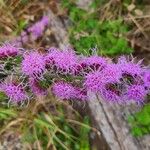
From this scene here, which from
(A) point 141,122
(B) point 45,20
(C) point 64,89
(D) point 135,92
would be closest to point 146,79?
(D) point 135,92

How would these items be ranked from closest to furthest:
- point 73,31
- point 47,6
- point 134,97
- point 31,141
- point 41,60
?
point 41,60 → point 134,97 → point 31,141 → point 73,31 → point 47,6

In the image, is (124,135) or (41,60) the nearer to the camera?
(41,60)

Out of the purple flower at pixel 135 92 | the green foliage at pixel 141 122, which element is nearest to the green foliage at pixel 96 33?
the green foliage at pixel 141 122

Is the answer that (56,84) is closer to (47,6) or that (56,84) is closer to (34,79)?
(34,79)

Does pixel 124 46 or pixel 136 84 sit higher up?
pixel 124 46

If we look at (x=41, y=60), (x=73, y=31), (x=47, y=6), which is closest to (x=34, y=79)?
(x=41, y=60)

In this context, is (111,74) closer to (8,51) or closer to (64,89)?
(64,89)

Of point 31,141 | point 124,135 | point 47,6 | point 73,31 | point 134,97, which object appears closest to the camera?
point 134,97
